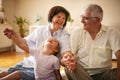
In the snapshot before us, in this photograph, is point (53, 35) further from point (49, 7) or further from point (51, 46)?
point (49, 7)

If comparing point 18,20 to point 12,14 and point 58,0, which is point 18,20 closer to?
point 12,14

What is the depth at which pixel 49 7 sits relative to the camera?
5.23 metres

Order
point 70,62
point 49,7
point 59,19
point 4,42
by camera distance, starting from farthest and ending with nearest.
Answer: point 49,7
point 4,42
point 59,19
point 70,62

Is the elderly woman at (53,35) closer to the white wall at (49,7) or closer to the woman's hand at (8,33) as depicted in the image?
the woman's hand at (8,33)

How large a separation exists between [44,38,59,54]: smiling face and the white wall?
127 inches

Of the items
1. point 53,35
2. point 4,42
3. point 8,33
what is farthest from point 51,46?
point 4,42

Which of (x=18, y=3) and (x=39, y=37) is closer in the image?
(x=39, y=37)

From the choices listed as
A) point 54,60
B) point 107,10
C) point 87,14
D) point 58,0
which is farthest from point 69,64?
point 58,0

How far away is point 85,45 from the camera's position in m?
1.77

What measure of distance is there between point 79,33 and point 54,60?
351 millimetres

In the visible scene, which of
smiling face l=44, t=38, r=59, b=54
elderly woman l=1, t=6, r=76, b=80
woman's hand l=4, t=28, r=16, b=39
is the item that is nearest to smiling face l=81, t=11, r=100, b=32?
elderly woman l=1, t=6, r=76, b=80

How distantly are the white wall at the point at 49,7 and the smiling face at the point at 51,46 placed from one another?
10.6 feet

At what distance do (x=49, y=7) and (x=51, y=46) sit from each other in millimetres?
3774

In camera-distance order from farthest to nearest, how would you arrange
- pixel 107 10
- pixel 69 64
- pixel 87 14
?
1. pixel 107 10
2. pixel 87 14
3. pixel 69 64
